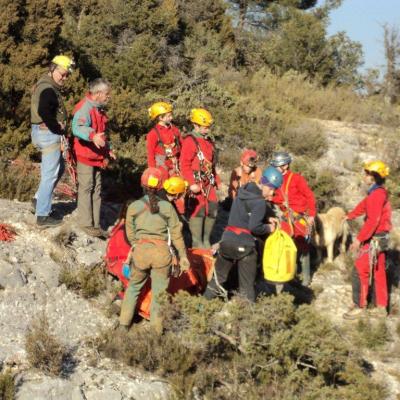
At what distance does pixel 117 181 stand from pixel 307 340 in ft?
17.8

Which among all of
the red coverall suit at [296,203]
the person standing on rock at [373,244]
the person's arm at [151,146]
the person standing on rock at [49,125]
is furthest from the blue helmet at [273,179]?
the person standing on rock at [49,125]

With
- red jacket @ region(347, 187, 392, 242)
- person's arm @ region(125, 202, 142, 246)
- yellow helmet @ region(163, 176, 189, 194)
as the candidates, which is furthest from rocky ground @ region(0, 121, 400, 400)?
yellow helmet @ region(163, 176, 189, 194)

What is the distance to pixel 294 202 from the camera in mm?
7871

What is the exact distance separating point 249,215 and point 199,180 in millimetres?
1444

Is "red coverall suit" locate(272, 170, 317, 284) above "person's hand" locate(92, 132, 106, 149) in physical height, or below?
below

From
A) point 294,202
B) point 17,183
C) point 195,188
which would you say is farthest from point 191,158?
point 17,183

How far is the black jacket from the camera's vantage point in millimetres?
6254

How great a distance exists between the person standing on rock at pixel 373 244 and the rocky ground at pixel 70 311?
0.27m

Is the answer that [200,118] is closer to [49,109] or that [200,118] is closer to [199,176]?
[199,176]

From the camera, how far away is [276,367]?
5.34 m

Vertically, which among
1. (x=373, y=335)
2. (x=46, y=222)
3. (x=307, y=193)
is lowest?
(x=373, y=335)

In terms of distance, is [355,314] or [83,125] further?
[355,314]

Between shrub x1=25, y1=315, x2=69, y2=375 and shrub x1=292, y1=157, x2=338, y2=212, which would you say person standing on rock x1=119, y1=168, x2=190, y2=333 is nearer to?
shrub x1=25, y1=315, x2=69, y2=375

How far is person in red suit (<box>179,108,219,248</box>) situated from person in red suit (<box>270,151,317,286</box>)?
78 centimetres
